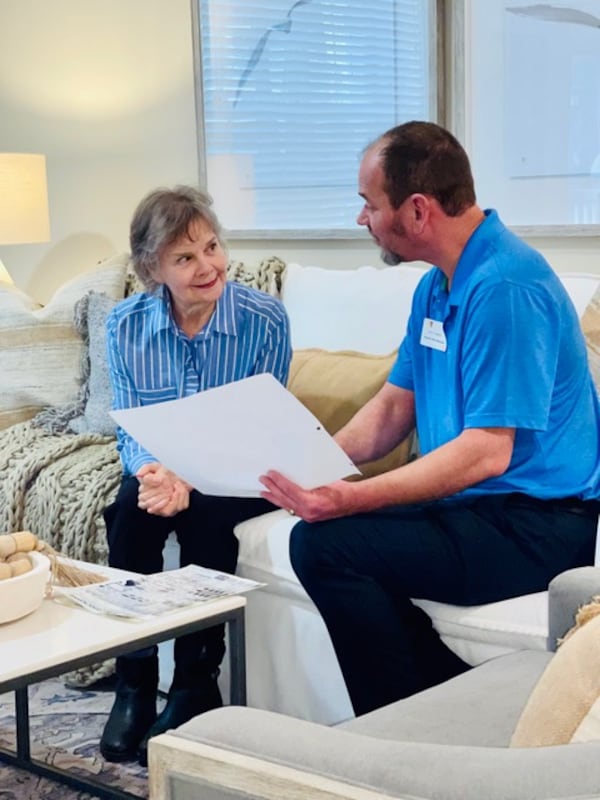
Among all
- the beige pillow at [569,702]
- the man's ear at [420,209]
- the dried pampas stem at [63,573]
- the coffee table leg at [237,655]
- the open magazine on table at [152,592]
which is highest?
the man's ear at [420,209]

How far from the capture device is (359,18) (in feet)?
11.1

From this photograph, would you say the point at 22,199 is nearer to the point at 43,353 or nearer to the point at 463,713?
the point at 43,353

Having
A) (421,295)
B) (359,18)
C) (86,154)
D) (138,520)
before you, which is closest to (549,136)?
(359,18)

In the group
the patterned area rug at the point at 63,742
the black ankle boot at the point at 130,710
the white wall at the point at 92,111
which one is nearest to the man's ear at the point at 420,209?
the black ankle boot at the point at 130,710

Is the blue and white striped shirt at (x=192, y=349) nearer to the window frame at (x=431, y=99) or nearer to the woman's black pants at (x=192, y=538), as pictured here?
the woman's black pants at (x=192, y=538)

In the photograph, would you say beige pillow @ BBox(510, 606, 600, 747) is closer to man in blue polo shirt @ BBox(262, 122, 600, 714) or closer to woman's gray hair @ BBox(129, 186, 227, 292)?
man in blue polo shirt @ BBox(262, 122, 600, 714)

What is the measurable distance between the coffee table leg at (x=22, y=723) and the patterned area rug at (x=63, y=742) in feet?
0.12

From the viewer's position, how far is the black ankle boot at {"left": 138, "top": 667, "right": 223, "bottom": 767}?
2.33 meters

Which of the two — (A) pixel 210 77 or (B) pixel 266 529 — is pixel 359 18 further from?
(B) pixel 266 529

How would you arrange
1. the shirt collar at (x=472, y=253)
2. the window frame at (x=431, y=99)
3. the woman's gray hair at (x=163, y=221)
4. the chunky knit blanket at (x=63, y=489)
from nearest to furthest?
1. the shirt collar at (x=472, y=253)
2. the woman's gray hair at (x=163, y=221)
3. the chunky knit blanket at (x=63, y=489)
4. the window frame at (x=431, y=99)

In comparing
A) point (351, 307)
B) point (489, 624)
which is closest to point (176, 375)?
point (351, 307)

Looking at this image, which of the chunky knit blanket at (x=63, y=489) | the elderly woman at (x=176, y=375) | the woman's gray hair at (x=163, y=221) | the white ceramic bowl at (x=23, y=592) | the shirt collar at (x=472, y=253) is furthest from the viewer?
the chunky knit blanket at (x=63, y=489)

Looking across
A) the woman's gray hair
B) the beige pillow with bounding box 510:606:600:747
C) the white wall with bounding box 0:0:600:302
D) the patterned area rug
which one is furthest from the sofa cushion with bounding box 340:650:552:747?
the white wall with bounding box 0:0:600:302

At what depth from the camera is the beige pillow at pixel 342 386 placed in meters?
2.61
